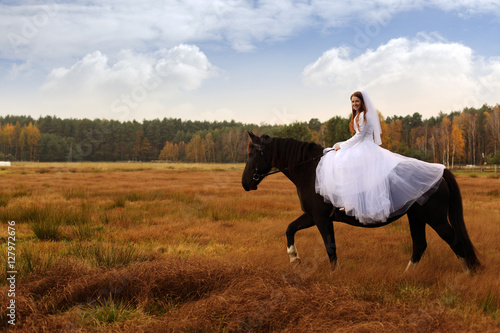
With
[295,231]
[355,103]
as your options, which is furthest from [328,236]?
[355,103]

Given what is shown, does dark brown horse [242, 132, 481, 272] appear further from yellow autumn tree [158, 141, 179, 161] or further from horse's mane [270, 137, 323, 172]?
yellow autumn tree [158, 141, 179, 161]

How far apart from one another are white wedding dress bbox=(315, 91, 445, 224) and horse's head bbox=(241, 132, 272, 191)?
1119mm

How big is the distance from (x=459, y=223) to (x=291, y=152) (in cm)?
287

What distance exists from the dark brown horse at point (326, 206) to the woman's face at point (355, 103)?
921 millimetres

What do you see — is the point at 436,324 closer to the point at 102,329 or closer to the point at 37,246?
the point at 102,329

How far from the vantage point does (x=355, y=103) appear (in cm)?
541

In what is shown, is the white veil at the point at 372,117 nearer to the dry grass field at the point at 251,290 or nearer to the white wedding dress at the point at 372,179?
the white wedding dress at the point at 372,179

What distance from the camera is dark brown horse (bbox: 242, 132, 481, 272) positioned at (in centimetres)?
517

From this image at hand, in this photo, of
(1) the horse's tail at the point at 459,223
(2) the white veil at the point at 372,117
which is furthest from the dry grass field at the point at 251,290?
(2) the white veil at the point at 372,117

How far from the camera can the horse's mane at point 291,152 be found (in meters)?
5.89

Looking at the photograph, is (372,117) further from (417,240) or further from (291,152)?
(417,240)

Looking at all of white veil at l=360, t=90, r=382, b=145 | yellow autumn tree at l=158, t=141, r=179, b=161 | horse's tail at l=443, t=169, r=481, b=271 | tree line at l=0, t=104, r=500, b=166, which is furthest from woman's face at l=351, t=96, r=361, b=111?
yellow autumn tree at l=158, t=141, r=179, b=161

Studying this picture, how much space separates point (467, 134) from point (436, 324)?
90333 millimetres

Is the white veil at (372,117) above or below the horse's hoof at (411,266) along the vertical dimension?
above
